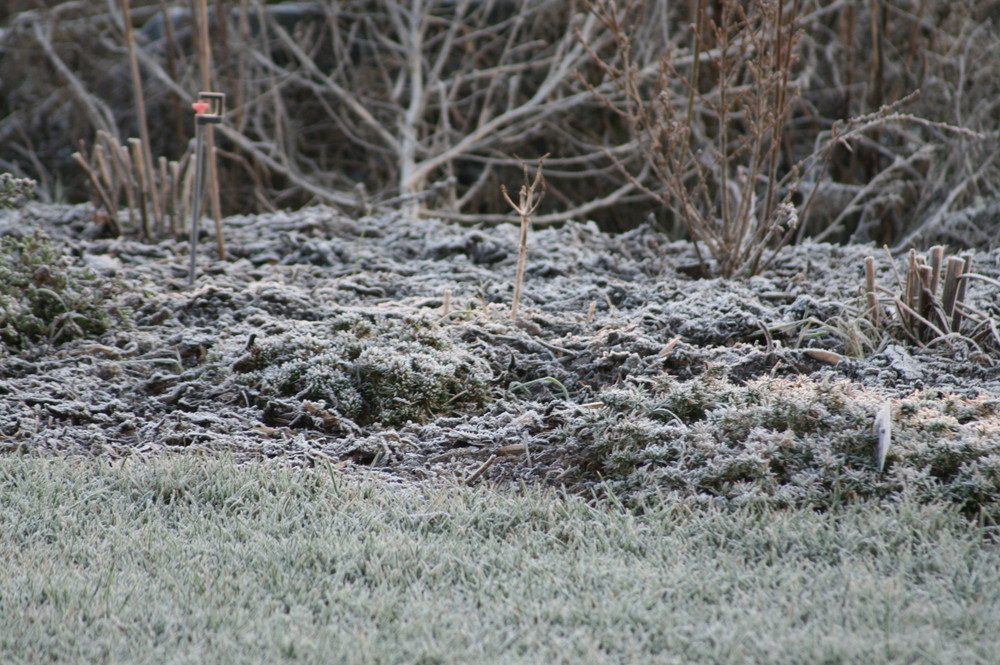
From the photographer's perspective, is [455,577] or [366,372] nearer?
[455,577]

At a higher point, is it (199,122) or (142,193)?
(199,122)

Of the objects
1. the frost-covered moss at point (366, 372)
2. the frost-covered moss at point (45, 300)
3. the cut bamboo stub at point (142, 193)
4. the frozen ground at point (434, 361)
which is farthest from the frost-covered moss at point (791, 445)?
the cut bamboo stub at point (142, 193)

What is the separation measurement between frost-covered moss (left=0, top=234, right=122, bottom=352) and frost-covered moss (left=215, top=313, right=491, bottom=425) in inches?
30.1

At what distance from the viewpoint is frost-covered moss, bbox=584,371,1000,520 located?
8.51ft

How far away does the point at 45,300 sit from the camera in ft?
13.4

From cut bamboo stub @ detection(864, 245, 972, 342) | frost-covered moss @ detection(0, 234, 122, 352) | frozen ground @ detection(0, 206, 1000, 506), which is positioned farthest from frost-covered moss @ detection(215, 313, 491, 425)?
cut bamboo stub @ detection(864, 245, 972, 342)

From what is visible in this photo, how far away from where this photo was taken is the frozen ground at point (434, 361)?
3135mm

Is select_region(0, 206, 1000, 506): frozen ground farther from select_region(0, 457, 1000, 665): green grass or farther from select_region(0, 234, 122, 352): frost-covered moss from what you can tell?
select_region(0, 457, 1000, 665): green grass

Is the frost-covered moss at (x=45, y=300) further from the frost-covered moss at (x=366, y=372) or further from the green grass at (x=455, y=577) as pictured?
the green grass at (x=455, y=577)

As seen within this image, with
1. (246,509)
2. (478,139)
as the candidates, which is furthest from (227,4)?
(246,509)

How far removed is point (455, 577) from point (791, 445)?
1054 mm

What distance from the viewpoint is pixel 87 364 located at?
3713 millimetres

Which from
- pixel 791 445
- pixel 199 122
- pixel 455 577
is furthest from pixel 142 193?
pixel 791 445

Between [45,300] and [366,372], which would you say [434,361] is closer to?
[366,372]
